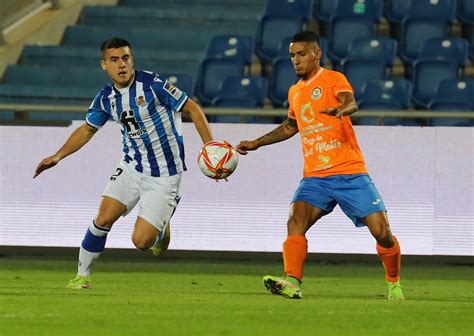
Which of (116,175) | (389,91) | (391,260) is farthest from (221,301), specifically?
(389,91)

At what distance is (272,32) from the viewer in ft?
59.9

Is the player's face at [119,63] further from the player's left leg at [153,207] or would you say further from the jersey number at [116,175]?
the player's left leg at [153,207]

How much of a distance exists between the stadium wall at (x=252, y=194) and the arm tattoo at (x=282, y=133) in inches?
144

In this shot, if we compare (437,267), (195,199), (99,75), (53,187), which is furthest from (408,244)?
(99,75)

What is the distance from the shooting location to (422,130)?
44.7ft

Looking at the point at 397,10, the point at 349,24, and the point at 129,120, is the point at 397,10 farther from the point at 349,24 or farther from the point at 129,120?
the point at 129,120

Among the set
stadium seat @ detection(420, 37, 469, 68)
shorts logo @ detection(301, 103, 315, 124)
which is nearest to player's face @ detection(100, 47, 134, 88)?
shorts logo @ detection(301, 103, 315, 124)

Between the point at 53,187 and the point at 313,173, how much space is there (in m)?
5.01

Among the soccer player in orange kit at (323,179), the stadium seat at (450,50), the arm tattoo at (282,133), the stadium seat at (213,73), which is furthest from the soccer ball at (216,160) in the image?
the stadium seat at (450,50)

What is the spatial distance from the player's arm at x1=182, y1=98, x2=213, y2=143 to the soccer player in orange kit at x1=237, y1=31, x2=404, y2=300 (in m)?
0.77

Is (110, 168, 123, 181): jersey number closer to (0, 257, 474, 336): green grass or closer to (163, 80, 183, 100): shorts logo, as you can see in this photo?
(163, 80, 183, 100): shorts logo

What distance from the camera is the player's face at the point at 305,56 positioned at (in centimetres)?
942

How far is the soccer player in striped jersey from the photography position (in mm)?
10148

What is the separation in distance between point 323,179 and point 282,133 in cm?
63
